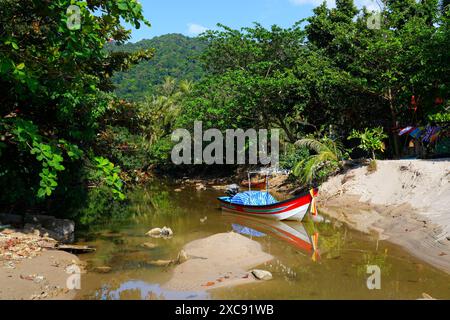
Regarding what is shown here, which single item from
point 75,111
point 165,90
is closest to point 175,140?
point 165,90

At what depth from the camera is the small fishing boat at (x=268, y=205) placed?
1630cm

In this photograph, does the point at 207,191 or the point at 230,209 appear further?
the point at 207,191

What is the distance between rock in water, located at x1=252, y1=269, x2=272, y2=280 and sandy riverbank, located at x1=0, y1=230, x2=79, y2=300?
13.6 feet

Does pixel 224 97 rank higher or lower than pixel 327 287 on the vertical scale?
higher

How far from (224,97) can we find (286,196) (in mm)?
9119

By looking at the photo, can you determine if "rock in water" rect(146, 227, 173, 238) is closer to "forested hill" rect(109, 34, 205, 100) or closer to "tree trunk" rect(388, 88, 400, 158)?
"tree trunk" rect(388, 88, 400, 158)

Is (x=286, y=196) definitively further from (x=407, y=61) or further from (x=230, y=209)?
(x=407, y=61)

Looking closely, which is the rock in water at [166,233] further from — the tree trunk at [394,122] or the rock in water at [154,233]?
the tree trunk at [394,122]

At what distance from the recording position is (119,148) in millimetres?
14734

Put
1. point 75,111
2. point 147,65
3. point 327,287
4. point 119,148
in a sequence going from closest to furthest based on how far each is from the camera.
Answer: point 327,287
point 75,111
point 119,148
point 147,65

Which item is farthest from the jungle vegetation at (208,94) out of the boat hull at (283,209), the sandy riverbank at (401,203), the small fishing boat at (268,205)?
the boat hull at (283,209)

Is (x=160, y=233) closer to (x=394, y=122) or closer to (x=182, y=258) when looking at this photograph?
(x=182, y=258)

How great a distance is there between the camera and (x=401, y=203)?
17.0 meters

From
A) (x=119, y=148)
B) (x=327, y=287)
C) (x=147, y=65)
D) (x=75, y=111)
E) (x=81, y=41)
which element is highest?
(x=147, y=65)
